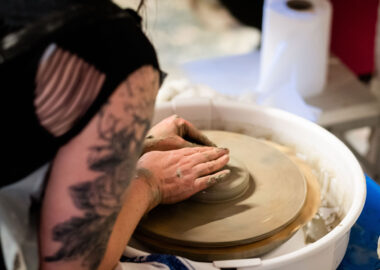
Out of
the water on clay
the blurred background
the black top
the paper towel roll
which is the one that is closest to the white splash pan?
the water on clay

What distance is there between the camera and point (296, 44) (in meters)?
2.04

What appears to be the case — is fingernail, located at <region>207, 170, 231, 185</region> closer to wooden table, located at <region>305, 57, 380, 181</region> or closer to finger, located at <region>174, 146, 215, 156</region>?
finger, located at <region>174, 146, 215, 156</region>

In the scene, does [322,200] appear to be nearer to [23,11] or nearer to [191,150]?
[191,150]

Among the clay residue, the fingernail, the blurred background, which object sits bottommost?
the blurred background

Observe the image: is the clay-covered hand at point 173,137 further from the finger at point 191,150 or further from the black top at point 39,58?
the black top at point 39,58

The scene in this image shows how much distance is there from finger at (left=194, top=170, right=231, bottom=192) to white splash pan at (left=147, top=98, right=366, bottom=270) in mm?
201

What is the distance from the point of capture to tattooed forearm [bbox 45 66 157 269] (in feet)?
2.62

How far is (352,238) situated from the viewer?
133 centimetres

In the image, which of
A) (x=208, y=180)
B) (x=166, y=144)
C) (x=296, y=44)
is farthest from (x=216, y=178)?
(x=296, y=44)

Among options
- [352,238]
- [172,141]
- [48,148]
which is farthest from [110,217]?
[352,238]

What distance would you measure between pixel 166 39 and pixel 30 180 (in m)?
3.10

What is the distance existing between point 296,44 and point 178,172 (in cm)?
110

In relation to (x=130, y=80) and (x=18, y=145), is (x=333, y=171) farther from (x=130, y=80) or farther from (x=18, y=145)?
(x=18, y=145)

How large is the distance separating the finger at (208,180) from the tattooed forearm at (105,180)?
308 mm
